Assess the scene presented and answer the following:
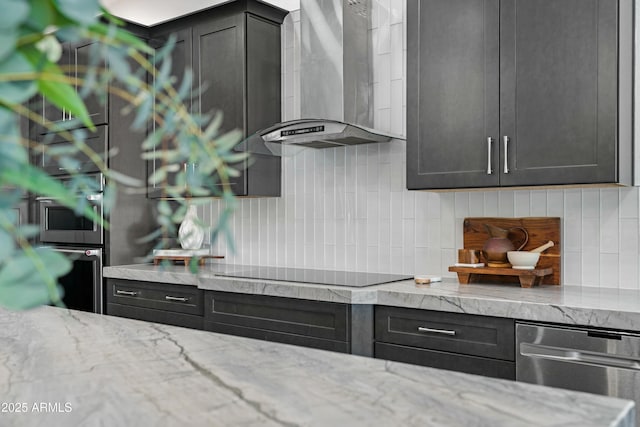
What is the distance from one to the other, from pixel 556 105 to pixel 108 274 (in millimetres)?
2835

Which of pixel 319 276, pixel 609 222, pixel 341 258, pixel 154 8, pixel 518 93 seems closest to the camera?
pixel 518 93

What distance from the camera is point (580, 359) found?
2.20 meters

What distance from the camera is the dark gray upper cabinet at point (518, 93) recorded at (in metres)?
2.43

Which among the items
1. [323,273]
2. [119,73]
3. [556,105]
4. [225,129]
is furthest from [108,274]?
[119,73]

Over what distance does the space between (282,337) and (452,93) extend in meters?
1.42

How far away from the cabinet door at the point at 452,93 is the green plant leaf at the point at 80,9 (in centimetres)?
248

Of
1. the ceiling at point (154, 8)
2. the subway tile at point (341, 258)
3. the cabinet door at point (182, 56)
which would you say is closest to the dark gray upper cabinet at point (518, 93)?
the subway tile at point (341, 258)

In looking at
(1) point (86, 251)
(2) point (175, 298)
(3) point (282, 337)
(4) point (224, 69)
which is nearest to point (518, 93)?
(3) point (282, 337)

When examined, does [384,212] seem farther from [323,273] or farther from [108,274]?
[108,274]

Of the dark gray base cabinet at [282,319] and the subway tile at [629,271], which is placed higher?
the subway tile at [629,271]

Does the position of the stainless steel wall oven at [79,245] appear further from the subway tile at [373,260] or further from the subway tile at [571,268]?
the subway tile at [571,268]

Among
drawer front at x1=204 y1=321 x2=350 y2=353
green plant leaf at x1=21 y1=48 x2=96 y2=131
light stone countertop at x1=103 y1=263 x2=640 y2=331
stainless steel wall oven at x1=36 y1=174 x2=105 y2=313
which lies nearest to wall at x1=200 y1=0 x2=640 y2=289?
light stone countertop at x1=103 y1=263 x2=640 y2=331

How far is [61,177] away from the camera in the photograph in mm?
4094

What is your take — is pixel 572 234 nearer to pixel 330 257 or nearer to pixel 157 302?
pixel 330 257
